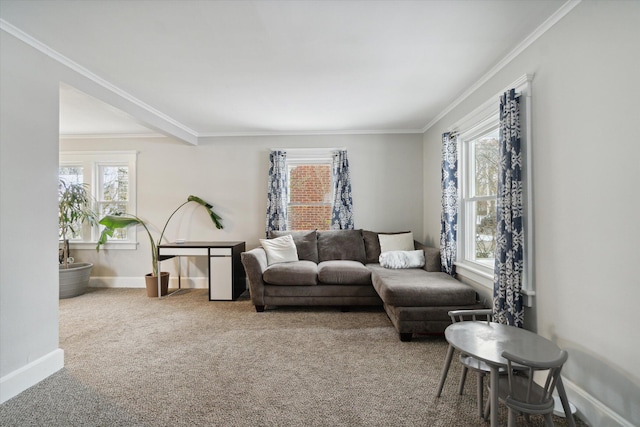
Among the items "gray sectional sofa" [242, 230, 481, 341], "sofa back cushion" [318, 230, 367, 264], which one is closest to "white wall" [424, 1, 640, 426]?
"gray sectional sofa" [242, 230, 481, 341]

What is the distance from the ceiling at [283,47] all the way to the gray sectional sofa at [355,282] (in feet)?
6.08

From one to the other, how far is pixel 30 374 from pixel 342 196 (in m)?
3.89

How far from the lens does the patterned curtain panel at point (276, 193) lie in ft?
16.5

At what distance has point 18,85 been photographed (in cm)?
227

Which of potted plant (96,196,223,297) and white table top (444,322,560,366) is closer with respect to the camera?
white table top (444,322,560,366)

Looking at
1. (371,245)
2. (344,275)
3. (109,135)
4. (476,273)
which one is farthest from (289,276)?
(109,135)

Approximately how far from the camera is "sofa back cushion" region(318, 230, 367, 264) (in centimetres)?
469

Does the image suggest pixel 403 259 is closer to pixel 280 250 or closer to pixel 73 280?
pixel 280 250

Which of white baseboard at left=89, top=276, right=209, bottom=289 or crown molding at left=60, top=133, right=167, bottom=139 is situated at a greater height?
crown molding at left=60, top=133, right=167, bottom=139

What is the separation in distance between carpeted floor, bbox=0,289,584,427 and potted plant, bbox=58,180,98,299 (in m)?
1.01

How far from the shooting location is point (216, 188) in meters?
5.28

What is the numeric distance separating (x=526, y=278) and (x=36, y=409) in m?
3.40

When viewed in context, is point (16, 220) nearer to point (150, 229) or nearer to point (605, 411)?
point (150, 229)

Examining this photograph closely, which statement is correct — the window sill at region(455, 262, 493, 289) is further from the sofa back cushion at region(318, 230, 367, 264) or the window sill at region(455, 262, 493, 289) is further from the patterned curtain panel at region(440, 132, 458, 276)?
the sofa back cushion at region(318, 230, 367, 264)
